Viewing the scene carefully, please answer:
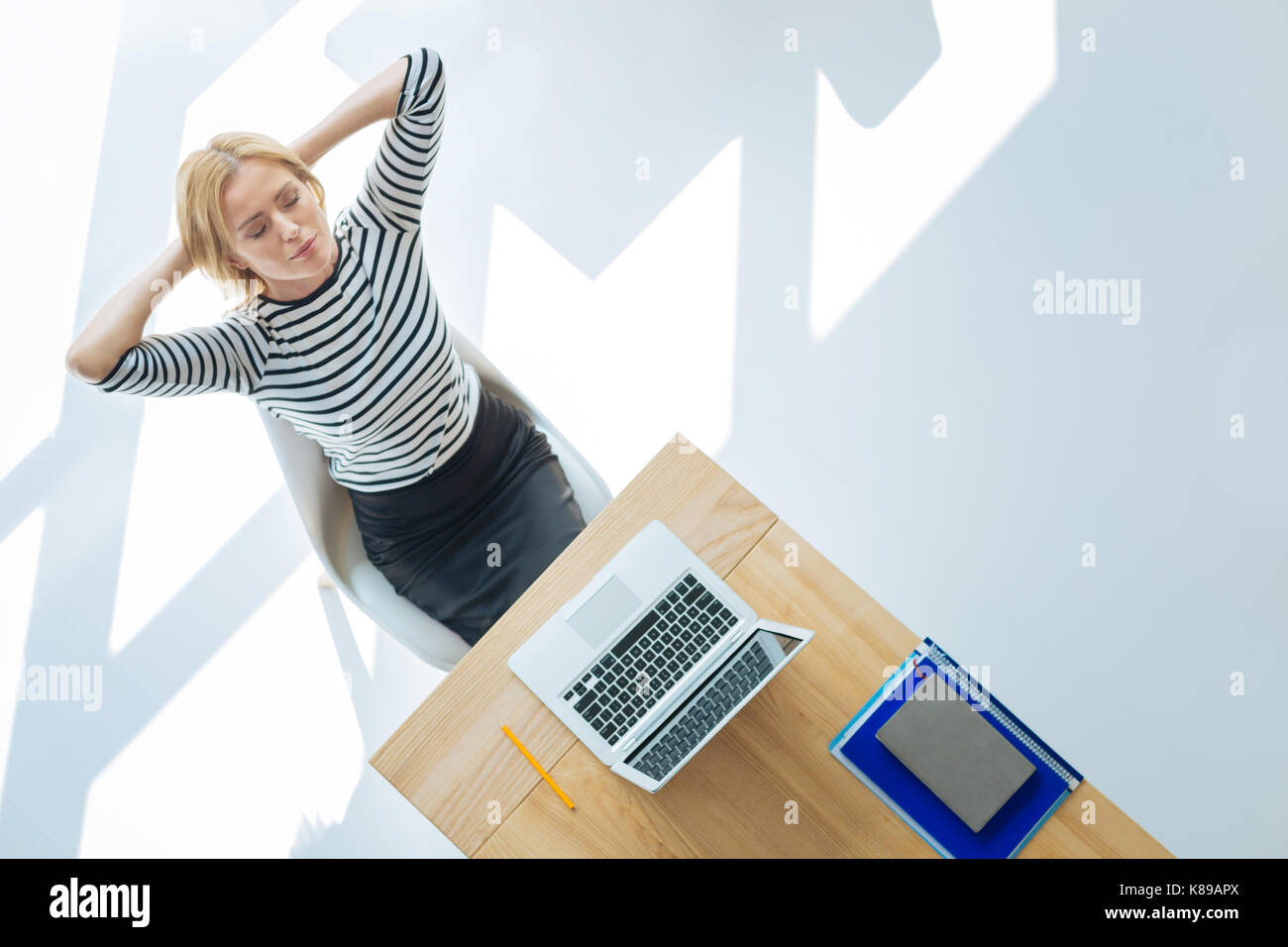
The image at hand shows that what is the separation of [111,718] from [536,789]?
1343 mm

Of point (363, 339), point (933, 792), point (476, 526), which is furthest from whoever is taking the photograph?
point (476, 526)

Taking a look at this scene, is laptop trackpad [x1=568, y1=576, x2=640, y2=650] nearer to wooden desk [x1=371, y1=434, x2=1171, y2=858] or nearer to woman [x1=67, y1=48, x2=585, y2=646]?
wooden desk [x1=371, y1=434, x2=1171, y2=858]

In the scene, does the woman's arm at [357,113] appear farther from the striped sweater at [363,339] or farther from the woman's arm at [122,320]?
the woman's arm at [122,320]

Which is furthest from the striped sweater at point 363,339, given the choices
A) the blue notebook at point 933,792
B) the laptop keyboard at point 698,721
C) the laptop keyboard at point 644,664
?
Answer: the blue notebook at point 933,792

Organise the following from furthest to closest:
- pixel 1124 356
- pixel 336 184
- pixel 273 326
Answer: pixel 336 184 → pixel 1124 356 → pixel 273 326

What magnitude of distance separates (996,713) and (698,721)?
44cm

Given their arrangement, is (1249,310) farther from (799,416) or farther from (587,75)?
(587,75)

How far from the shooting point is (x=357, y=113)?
163cm

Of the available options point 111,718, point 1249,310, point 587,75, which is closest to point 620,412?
point 587,75

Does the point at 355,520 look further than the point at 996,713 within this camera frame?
Yes

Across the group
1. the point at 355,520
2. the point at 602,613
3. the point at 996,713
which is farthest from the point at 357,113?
the point at 996,713

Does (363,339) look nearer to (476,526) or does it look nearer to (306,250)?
(306,250)

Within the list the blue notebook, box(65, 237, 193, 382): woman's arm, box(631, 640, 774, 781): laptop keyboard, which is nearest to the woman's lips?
box(65, 237, 193, 382): woman's arm

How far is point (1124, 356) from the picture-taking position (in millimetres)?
2389
